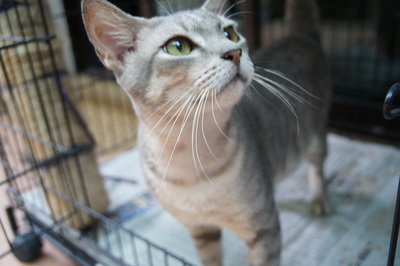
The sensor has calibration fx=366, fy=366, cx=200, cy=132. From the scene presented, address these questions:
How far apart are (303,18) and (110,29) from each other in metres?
0.87

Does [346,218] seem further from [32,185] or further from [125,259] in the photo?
[32,185]

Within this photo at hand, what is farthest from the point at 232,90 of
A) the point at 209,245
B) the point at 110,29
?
the point at 209,245

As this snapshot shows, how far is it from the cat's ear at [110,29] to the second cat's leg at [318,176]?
0.83 m

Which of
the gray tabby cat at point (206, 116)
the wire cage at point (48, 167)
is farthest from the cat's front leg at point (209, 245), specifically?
the wire cage at point (48, 167)

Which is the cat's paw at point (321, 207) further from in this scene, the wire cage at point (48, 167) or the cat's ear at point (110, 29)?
the cat's ear at point (110, 29)

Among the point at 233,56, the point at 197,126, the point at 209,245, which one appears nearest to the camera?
the point at 233,56

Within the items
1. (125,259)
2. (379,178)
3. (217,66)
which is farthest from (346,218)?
(217,66)

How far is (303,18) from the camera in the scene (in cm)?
140

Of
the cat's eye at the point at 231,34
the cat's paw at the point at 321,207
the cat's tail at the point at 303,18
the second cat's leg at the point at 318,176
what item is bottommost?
the cat's paw at the point at 321,207

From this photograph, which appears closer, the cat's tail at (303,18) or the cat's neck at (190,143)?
the cat's neck at (190,143)

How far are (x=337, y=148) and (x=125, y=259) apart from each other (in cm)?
113

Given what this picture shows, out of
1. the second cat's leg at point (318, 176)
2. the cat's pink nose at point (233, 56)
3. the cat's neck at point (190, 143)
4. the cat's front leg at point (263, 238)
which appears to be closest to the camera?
the cat's pink nose at point (233, 56)

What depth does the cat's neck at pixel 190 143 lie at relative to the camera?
2.70 ft

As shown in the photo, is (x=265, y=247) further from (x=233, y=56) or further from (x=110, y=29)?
(x=110, y=29)
